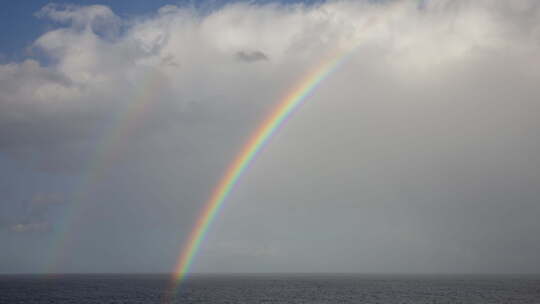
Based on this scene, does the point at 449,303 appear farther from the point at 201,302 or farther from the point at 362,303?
the point at 201,302

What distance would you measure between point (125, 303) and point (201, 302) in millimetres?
16636

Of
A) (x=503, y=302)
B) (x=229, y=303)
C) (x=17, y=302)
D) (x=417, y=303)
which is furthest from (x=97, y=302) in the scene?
(x=503, y=302)

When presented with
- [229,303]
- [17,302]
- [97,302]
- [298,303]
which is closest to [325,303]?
[298,303]

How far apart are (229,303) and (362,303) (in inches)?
1179

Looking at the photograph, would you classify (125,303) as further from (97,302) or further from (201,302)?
(201,302)

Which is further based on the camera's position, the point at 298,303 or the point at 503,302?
the point at 503,302

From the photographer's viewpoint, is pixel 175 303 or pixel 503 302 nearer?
pixel 175 303

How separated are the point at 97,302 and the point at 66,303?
6555 millimetres

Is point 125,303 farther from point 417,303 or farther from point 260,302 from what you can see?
point 417,303

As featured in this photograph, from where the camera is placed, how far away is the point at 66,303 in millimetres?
105312

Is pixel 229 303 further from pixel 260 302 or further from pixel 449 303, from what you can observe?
pixel 449 303

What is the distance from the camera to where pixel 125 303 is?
103812 millimetres

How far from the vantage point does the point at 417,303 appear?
105 metres

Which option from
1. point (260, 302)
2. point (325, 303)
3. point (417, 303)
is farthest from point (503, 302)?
point (260, 302)
